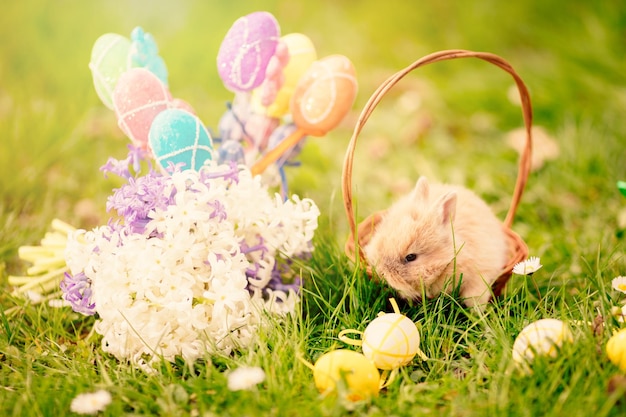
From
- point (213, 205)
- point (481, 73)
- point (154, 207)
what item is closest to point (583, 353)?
point (213, 205)

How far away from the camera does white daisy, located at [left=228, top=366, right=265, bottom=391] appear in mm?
1681

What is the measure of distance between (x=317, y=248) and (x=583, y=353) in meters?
1.02

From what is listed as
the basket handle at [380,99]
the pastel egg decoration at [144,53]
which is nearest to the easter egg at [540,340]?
the basket handle at [380,99]

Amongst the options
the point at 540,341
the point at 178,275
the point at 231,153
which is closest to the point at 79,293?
the point at 178,275

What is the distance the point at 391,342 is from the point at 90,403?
0.87m

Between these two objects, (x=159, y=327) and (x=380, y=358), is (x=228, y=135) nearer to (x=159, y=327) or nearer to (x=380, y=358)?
(x=159, y=327)

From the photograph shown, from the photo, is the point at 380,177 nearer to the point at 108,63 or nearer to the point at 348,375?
the point at 108,63

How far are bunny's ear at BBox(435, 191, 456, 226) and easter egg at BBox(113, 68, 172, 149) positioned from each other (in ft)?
3.38

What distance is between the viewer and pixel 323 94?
2.18 metres

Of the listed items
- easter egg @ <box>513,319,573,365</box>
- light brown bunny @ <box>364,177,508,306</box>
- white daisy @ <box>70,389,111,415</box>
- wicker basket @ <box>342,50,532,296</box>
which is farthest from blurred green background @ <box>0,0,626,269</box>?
white daisy @ <box>70,389,111,415</box>

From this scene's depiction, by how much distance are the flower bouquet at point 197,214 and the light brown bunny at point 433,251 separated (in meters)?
0.30

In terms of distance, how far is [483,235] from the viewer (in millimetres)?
2193

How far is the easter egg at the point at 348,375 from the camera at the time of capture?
1.71m

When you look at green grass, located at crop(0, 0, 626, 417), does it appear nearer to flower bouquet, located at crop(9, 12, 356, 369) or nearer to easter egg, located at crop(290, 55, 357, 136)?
flower bouquet, located at crop(9, 12, 356, 369)
